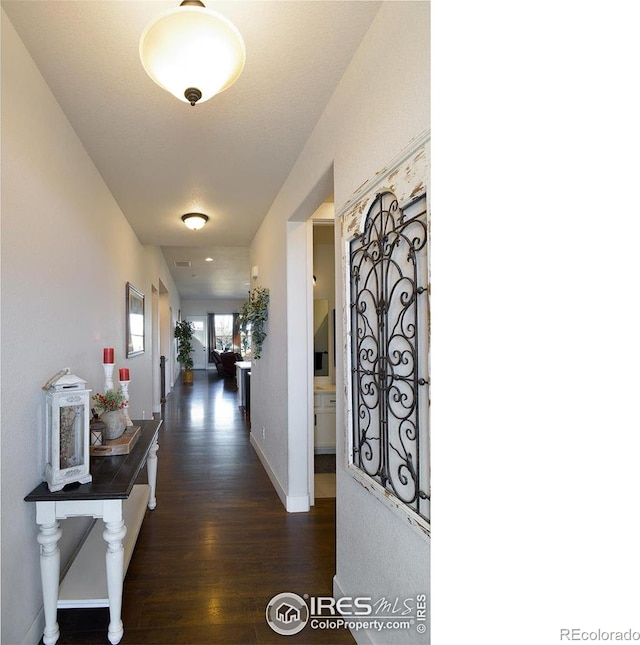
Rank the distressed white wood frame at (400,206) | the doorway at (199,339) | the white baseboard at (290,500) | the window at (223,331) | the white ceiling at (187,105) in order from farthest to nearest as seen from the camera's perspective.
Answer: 1. the window at (223,331)
2. the doorway at (199,339)
3. the white baseboard at (290,500)
4. the white ceiling at (187,105)
5. the distressed white wood frame at (400,206)

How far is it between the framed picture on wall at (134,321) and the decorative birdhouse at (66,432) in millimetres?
2591

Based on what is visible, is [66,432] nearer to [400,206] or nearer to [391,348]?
[391,348]

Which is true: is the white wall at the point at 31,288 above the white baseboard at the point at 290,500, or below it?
above

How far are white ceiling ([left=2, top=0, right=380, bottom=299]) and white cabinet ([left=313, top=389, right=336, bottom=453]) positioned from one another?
212 centimetres

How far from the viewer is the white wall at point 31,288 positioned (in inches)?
66.2

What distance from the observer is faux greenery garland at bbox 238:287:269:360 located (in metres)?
4.46

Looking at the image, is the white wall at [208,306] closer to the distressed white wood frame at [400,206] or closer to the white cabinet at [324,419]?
the white cabinet at [324,419]

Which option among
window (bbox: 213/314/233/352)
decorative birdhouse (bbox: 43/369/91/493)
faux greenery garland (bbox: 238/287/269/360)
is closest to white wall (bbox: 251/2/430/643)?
decorative birdhouse (bbox: 43/369/91/493)

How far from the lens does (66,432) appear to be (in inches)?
77.2

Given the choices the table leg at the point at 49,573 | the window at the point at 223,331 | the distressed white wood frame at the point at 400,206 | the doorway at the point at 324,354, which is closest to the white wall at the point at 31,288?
the table leg at the point at 49,573

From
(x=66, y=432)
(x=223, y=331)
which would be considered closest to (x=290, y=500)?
(x=66, y=432)

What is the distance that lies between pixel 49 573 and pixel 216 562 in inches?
40.1

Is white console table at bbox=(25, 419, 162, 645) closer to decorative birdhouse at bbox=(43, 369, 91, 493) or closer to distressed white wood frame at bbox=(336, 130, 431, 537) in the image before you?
decorative birdhouse at bbox=(43, 369, 91, 493)
